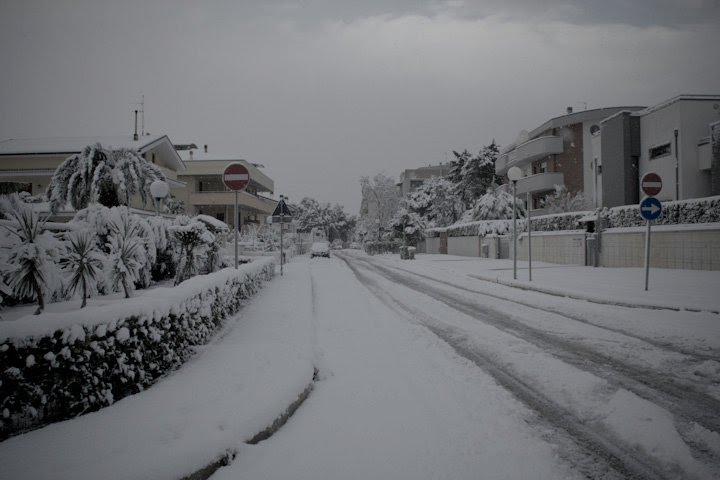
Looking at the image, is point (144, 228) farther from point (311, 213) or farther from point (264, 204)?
point (311, 213)

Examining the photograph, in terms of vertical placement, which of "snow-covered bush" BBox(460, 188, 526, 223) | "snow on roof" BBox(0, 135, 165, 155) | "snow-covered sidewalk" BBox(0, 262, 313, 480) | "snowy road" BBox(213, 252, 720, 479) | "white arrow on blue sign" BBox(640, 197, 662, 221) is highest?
"snow on roof" BBox(0, 135, 165, 155)

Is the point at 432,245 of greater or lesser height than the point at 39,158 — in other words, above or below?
below

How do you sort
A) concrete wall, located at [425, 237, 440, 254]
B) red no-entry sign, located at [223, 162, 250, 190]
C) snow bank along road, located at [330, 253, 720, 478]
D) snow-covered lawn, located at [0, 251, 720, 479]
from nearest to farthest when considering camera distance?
snow-covered lawn, located at [0, 251, 720, 479] < snow bank along road, located at [330, 253, 720, 478] < red no-entry sign, located at [223, 162, 250, 190] < concrete wall, located at [425, 237, 440, 254]

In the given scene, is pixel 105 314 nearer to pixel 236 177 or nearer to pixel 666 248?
pixel 236 177

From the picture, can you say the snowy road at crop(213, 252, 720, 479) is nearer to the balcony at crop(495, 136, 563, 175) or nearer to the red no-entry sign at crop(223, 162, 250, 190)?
the red no-entry sign at crop(223, 162, 250, 190)

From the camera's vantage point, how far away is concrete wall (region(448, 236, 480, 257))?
33781 mm

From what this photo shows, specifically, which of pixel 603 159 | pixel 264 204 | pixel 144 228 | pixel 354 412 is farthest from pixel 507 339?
pixel 264 204

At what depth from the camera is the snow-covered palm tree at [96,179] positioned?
12.0 metres

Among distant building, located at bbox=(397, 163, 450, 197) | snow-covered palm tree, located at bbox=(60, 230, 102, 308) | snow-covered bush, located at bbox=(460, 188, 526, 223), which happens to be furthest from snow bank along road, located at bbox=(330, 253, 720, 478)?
distant building, located at bbox=(397, 163, 450, 197)

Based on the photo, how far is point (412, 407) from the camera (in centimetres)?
412

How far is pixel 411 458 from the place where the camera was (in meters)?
3.14

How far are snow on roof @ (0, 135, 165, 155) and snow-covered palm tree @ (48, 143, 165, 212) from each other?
1252cm

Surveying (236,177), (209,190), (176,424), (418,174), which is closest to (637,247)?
(236,177)

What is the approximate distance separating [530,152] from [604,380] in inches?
1520
